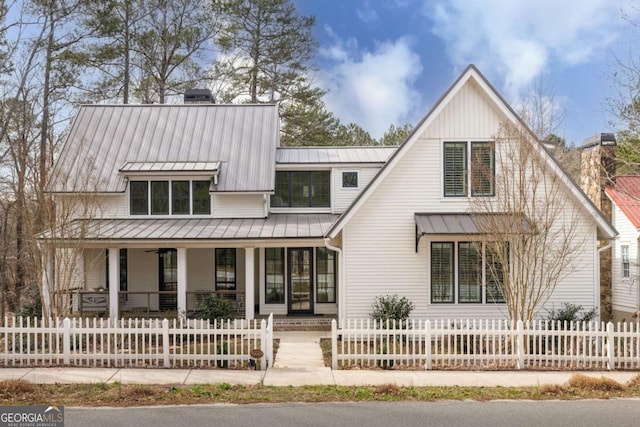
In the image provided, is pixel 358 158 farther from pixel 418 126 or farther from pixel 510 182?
pixel 510 182

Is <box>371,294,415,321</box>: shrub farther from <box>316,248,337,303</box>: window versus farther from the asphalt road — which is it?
the asphalt road

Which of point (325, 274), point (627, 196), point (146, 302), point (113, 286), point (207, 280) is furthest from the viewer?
point (627, 196)

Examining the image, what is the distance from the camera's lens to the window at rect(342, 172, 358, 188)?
724 inches

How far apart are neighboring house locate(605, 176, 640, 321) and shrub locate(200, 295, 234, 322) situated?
1349cm

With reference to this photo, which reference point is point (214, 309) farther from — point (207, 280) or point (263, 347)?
point (263, 347)

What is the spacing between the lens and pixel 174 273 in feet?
59.6

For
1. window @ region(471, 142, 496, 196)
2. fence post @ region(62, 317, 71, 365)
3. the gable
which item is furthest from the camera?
window @ region(471, 142, 496, 196)

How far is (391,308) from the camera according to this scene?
1380 centimetres

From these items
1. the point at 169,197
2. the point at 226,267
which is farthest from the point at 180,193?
the point at 226,267

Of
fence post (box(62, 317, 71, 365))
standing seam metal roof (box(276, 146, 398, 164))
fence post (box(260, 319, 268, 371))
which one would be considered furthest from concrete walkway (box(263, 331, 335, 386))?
standing seam metal roof (box(276, 146, 398, 164))

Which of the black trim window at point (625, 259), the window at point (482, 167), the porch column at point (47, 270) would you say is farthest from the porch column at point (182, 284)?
the black trim window at point (625, 259)

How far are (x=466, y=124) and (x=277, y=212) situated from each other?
729 centimetres

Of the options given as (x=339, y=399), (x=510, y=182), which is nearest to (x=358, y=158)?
(x=510, y=182)

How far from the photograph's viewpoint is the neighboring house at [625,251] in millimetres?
17844
